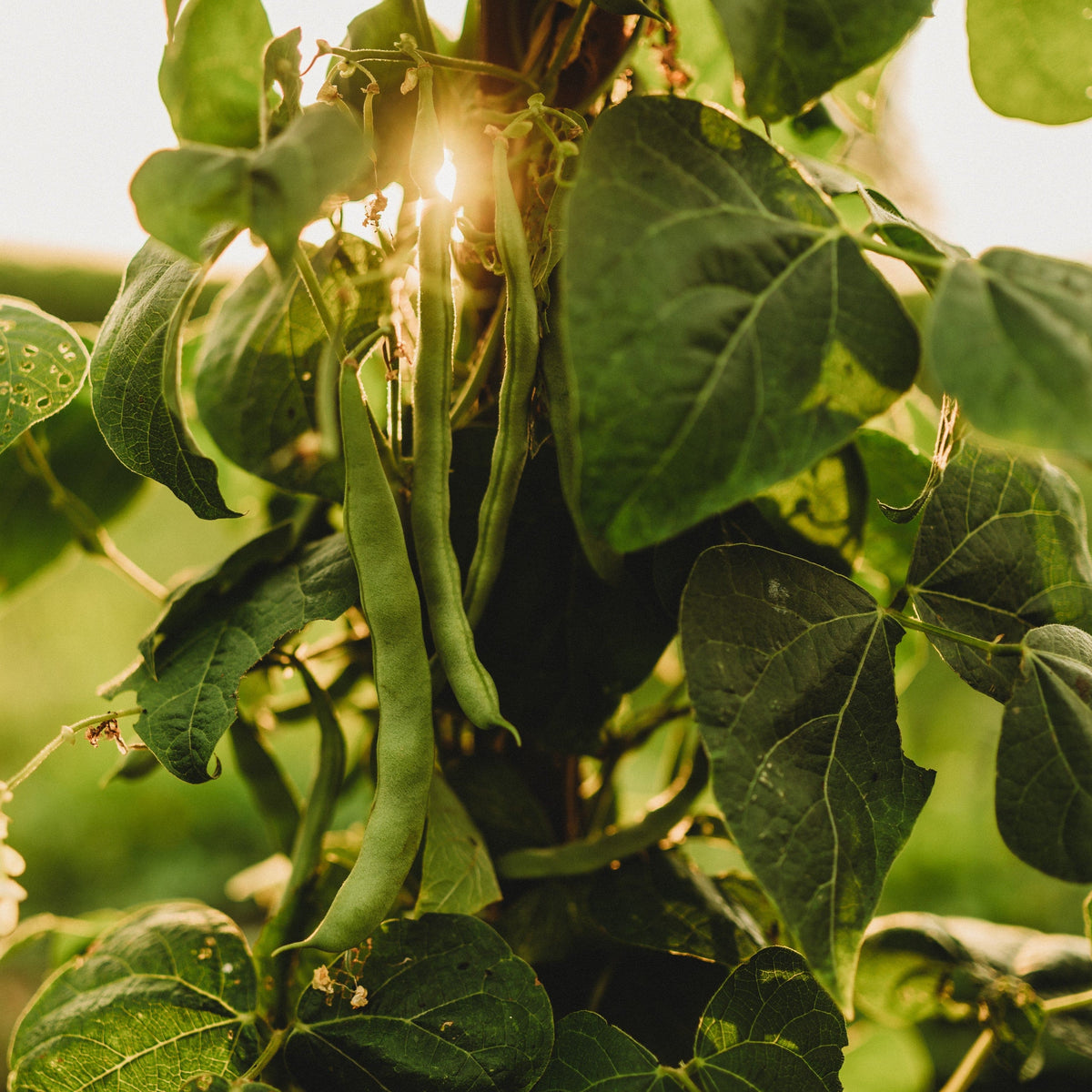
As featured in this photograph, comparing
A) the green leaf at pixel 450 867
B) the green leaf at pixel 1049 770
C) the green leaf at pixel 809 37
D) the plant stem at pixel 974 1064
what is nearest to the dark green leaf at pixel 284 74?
the green leaf at pixel 809 37

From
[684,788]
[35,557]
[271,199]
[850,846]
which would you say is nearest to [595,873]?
[684,788]

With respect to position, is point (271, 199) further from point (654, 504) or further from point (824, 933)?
point (824, 933)

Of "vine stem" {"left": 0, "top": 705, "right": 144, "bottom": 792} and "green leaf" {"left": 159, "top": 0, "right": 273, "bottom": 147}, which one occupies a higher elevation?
"green leaf" {"left": 159, "top": 0, "right": 273, "bottom": 147}

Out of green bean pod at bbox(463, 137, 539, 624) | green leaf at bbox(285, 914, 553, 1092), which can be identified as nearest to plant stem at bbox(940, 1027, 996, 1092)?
green leaf at bbox(285, 914, 553, 1092)

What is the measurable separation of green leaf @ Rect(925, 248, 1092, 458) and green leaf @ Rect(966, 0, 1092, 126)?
29 cm

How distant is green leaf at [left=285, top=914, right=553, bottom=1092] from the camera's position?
1.98 feet

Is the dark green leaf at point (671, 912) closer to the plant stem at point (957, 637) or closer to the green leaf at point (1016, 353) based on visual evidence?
the plant stem at point (957, 637)

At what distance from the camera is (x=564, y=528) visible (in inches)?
28.6

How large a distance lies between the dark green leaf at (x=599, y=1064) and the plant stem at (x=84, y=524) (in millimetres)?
594

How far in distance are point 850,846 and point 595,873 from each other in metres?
0.32

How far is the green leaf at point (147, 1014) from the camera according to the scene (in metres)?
0.65

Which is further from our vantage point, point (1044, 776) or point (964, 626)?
point (964, 626)

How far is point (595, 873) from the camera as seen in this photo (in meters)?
0.78

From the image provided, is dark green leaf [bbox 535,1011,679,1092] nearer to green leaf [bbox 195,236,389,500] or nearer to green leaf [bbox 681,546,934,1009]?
green leaf [bbox 681,546,934,1009]
